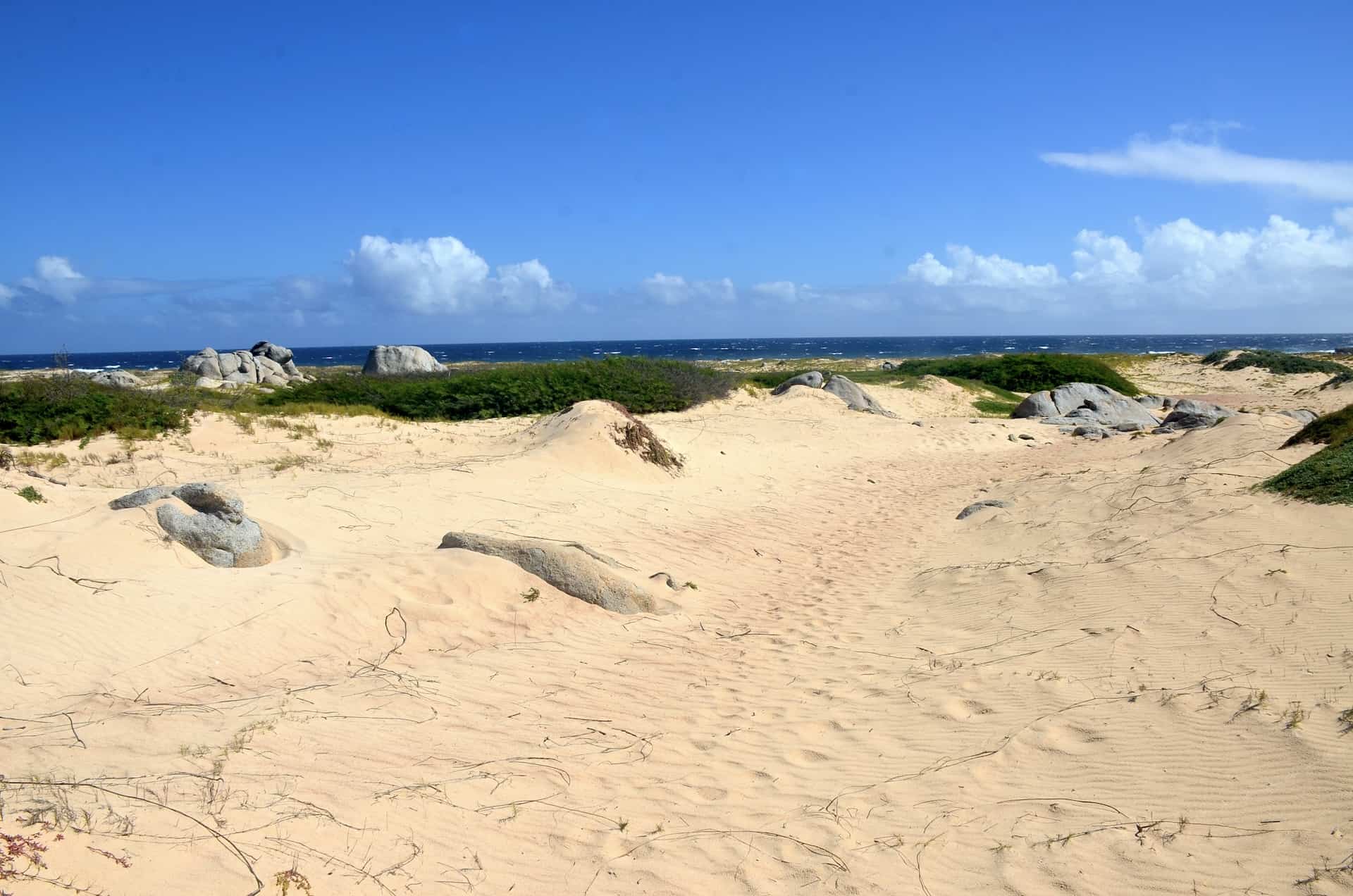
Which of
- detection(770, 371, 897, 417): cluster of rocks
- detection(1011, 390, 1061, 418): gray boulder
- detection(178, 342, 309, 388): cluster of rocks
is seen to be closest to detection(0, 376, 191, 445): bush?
detection(770, 371, 897, 417): cluster of rocks

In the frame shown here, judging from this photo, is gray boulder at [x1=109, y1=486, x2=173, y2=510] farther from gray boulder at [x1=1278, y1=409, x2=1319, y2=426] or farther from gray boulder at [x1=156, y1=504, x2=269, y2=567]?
gray boulder at [x1=1278, y1=409, x2=1319, y2=426]

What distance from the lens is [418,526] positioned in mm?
10500

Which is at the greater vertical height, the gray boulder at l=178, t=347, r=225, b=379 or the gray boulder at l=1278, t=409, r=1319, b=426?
the gray boulder at l=178, t=347, r=225, b=379

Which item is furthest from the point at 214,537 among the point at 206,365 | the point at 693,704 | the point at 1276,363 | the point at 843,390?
the point at 1276,363

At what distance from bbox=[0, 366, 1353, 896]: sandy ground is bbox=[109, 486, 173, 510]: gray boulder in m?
0.34

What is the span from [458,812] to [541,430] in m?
12.5

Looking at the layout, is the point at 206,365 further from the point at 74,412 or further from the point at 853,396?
the point at 853,396

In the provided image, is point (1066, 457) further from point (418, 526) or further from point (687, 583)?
point (418, 526)

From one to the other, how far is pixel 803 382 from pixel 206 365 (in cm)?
2551

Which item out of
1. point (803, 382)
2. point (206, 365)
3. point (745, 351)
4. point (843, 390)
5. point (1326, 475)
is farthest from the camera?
point (745, 351)

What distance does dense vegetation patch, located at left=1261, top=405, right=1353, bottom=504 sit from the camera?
8.42m

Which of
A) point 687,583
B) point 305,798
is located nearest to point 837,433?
point 687,583

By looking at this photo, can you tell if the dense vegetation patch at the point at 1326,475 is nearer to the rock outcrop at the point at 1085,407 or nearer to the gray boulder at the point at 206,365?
the rock outcrop at the point at 1085,407

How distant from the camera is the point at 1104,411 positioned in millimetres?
25406
